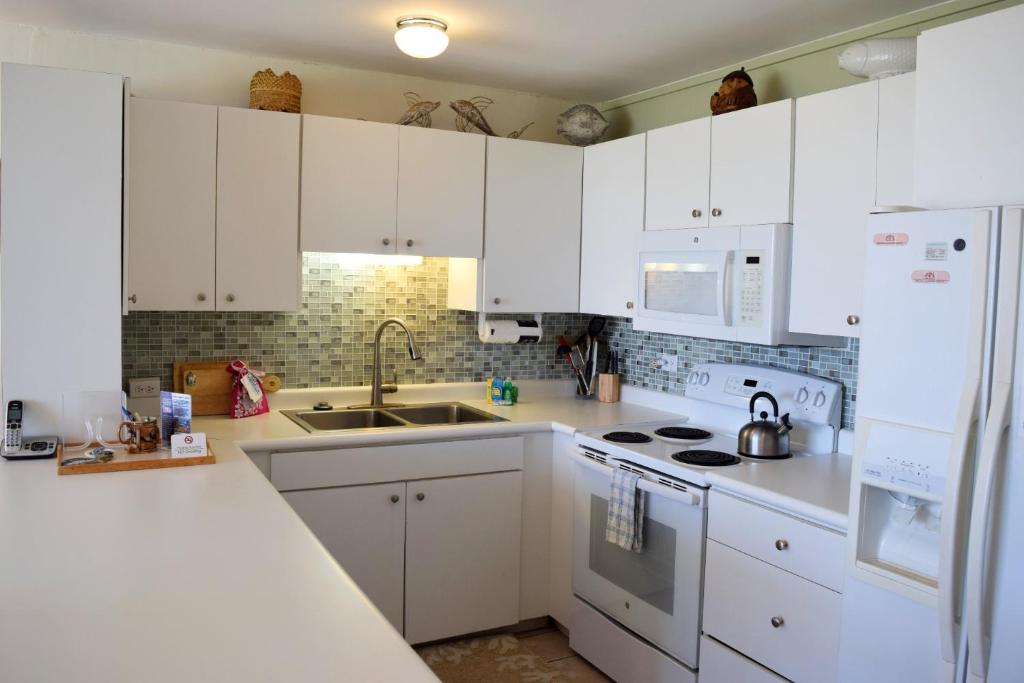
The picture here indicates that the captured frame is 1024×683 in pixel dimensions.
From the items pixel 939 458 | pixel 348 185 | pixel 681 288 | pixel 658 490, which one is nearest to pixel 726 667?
pixel 658 490

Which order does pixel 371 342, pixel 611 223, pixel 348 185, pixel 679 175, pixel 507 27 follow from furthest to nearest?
pixel 371 342
pixel 611 223
pixel 348 185
pixel 679 175
pixel 507 27

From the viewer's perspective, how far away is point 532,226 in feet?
12.3

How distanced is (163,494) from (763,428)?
6.30 ft

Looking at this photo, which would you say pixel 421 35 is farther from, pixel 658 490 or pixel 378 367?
pixel 658 490

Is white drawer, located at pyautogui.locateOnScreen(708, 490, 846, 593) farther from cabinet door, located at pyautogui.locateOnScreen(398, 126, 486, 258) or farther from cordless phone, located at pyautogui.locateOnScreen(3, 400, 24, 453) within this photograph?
cordless phone, located at pyautogui.locateOnScreen(3, 400, 24, 453)

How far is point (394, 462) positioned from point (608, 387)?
4.22 ft

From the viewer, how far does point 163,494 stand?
7.24 feet

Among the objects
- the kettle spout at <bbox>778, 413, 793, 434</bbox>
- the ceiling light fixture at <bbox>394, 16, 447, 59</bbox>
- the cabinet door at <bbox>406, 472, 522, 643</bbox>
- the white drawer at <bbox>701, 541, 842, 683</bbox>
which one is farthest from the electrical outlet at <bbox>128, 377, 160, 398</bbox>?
the kettle spout at <bbox>778, 413, 793, 434</bbox>

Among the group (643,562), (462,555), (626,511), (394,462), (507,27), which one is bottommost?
(462,555)

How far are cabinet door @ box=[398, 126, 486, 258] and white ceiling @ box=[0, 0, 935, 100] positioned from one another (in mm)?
357

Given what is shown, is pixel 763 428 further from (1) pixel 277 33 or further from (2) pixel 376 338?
(1) pixel 277 33

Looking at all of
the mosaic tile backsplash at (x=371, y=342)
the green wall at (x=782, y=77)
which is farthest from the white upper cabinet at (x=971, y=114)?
the mosaic tile backsplash at (x=371, y=342)

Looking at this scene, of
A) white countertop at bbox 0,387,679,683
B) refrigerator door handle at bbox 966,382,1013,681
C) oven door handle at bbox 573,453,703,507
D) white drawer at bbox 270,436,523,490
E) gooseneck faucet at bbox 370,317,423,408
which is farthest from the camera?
gooseneck faucet at bbox 370,317,423,408

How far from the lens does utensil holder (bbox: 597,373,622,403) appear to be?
4.04 meters
